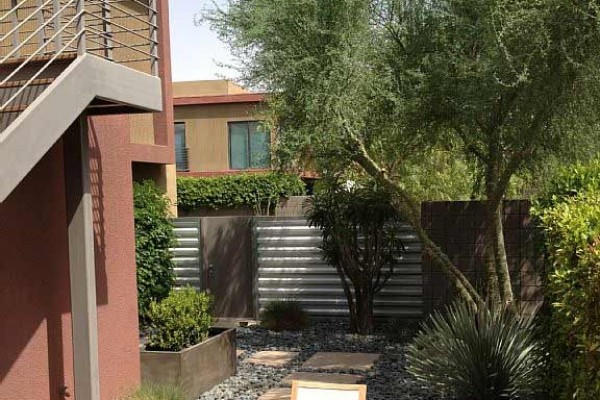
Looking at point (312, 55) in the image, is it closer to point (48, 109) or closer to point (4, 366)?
point (48, 109)

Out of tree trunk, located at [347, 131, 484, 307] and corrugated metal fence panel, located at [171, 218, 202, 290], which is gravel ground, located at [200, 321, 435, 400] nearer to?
tree trunk, located at [347, 131, 484, 307]

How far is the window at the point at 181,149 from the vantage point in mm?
23656

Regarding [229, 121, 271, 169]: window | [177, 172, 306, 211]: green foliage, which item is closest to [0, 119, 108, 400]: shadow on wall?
[177, 172, 306, 211]: green foliage

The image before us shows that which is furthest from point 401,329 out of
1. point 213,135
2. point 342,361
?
point 213,135

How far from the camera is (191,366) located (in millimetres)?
7371

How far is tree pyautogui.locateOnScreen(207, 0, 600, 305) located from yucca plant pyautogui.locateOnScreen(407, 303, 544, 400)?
1738mm

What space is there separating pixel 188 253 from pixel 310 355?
3.89 metres

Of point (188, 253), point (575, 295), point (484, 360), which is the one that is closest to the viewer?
point (575, 295)

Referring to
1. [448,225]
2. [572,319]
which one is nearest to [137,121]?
[448,225]

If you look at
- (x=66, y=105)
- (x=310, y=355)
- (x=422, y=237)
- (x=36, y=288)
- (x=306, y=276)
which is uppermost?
(x=66, y=105)

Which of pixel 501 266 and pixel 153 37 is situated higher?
pixel 153 37

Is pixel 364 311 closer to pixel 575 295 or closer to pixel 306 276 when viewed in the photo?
pixel 306 276

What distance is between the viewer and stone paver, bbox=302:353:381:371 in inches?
342

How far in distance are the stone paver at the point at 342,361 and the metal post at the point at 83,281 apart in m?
3.52
